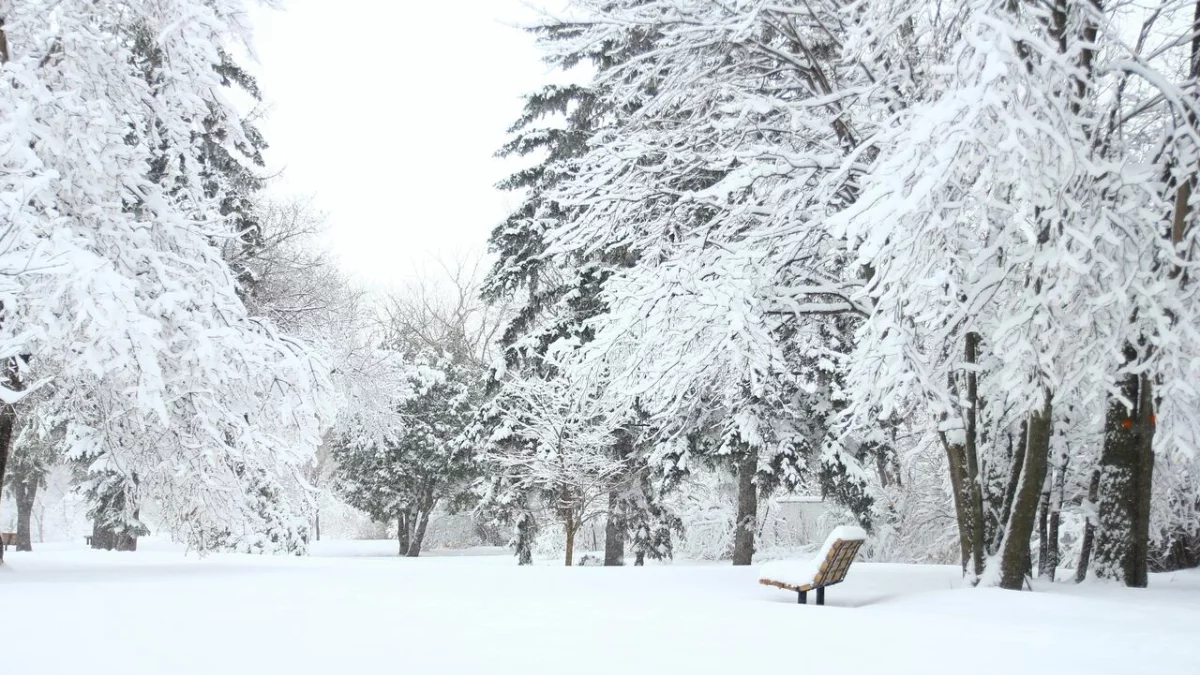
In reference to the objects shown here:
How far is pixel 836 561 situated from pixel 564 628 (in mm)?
3154

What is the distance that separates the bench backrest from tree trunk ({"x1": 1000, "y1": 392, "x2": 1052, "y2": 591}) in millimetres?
1251

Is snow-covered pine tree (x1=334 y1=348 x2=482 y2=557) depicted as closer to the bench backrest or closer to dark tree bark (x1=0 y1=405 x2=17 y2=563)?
dark tree bark (x1=0 y1=405 x2=17 y2=563)

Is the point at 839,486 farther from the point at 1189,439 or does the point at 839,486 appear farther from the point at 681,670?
the point at 681,670

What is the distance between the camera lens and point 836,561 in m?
7.63

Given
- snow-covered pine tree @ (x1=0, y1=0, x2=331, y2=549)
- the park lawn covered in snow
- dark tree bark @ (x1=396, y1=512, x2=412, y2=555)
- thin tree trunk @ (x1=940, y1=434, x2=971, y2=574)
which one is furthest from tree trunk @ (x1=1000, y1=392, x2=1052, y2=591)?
dark tree bark @ (x1=396, y1=512, x2=412, y2=555)

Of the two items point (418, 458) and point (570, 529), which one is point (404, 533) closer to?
point (418, 458)

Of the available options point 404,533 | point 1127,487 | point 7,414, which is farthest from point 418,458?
point 1127,487

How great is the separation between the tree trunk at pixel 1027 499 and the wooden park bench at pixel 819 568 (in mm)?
1238

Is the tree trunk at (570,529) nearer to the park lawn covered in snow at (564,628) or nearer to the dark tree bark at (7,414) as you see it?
the park lawn covered in snow at (564,628)

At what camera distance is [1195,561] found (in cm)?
1499

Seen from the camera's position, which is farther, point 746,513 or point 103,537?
point 103,537

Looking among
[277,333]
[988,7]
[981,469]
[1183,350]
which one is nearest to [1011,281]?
[1183,350]

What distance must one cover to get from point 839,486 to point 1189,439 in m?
8.32

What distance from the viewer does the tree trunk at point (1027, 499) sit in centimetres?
723
